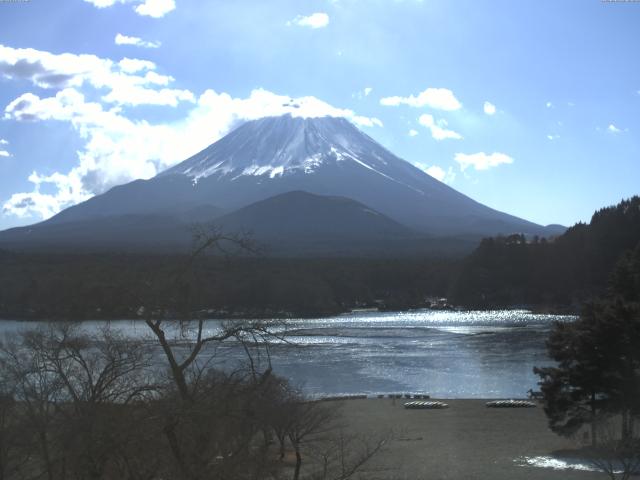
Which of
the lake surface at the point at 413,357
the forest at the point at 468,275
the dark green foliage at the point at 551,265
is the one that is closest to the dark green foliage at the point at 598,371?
the lake surface at the point at 413,357

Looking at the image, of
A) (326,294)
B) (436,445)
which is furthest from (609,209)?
(436,445)

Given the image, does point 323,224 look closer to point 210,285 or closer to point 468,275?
point 468,275

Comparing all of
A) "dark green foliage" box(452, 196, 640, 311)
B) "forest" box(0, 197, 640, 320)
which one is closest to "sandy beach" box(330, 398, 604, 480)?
"forest" box(0, 197, 640, 320)

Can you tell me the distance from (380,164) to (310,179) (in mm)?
11701

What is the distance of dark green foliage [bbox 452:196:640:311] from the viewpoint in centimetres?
5372

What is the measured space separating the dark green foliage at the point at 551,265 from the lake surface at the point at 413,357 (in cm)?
897

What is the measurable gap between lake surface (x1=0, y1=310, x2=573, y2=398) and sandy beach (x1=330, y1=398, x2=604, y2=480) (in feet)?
8.03

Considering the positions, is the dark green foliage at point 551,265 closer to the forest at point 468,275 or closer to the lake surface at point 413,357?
the forest at point 468,275

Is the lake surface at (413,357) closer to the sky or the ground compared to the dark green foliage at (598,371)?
closer to the ground

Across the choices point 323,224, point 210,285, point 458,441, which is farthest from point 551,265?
point 210,285

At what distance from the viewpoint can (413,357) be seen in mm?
30406

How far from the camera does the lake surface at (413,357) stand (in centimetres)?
2270

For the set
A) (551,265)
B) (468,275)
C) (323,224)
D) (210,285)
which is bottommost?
(210,285)

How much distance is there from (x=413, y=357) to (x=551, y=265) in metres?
32.0
